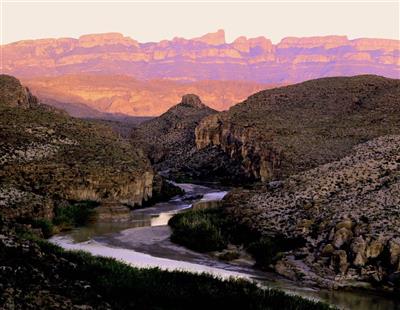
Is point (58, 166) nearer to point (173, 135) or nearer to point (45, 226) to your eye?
point (45, 226)

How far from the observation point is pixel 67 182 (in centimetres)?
2959

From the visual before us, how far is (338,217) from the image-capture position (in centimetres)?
2155

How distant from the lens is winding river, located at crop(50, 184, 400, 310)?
17.2 metres

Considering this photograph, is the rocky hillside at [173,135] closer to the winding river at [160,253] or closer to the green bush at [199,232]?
the winding river at [160,253]

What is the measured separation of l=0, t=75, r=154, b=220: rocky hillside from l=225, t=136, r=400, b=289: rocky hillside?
5938 millimetres

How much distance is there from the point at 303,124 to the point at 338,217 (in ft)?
74.9

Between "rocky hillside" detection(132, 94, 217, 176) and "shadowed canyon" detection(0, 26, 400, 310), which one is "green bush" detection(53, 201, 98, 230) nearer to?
"shadowed canyon" detection(0, 26, 400, 310)

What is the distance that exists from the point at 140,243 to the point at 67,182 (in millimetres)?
7844

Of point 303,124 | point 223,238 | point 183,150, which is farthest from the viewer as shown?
point 183,150

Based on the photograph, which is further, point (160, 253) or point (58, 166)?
point (58, 166)

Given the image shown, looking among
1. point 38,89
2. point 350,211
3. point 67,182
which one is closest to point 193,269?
point 350,211

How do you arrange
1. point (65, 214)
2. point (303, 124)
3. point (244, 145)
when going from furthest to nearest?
point (244, 145), point (303, 124), point (65, 214)

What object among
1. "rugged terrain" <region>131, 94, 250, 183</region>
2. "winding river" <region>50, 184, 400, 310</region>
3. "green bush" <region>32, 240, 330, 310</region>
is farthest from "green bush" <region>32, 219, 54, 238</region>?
"rugged terrain" <region>131, 94, 250, 183</region>

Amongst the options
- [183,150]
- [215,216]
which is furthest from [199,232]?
[183,150]
